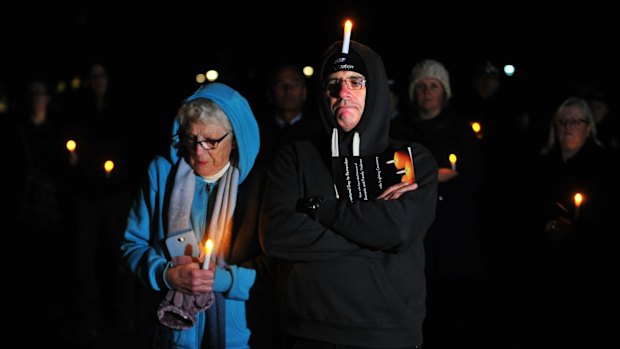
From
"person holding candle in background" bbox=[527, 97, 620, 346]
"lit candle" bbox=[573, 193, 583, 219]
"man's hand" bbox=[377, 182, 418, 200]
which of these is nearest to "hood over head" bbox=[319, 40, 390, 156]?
"man's hand" bbox=[377, 182, 418, 200]

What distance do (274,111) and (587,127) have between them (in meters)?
2.29

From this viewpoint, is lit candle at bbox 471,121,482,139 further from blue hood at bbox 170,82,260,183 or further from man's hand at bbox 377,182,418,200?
man's hand at bbox 377,182,418,200

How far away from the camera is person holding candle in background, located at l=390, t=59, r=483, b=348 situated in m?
6.27

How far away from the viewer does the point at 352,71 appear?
3.93 m

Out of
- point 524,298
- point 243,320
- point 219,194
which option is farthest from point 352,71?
point 524,298

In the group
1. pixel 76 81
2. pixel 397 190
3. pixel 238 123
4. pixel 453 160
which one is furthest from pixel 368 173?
pixel 76 81

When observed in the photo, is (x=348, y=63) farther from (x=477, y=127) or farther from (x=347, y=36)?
(x=477, y=127)

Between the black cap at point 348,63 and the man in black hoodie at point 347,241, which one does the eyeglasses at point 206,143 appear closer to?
the man in black hoodie at point 347,241

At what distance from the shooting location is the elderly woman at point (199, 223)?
13.1ft

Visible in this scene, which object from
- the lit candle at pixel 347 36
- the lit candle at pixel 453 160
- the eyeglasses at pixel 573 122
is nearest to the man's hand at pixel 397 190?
the lit candle at pixel 347 36

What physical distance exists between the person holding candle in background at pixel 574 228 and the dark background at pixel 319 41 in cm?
211

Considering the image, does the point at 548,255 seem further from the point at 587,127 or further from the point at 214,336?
the point at 214,336

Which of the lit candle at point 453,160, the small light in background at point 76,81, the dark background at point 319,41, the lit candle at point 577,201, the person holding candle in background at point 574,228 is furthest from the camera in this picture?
the small light in background at point 76,81

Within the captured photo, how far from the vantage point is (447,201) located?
6355mm
